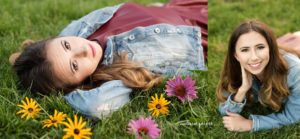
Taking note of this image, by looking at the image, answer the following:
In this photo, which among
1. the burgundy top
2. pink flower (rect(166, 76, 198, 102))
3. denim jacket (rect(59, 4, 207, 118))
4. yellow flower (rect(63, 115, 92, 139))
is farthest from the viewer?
the burgundy top

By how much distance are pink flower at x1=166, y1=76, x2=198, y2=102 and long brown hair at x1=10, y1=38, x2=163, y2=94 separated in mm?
123

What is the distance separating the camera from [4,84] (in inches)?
108

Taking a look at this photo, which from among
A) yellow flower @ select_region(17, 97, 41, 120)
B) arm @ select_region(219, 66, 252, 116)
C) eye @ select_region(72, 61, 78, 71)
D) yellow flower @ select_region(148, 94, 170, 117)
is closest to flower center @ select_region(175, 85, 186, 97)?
yellow flower @ select_region(148, 94, 170, 117)

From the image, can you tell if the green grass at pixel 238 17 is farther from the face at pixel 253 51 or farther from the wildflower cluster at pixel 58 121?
the wildflower cluster at pixel 58 121

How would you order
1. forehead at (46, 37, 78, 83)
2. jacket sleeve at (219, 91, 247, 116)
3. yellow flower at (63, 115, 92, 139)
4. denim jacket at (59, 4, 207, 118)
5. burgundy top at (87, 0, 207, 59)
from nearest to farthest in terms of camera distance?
yellow flower at (63, 115, 92, 139)
jacket sleeve at (219, 91, 247, 116)
forehead at (46, 37, 78, 83)
denim jacket at (59, 4, 207, 118)
burgundy top at (87, 0, 207, 59)

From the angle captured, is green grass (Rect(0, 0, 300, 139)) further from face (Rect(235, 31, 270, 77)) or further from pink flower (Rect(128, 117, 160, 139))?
face (Rect(235, 31, 270, 77))

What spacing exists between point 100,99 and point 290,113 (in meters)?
0.90

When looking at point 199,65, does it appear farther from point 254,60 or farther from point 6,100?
point 6,100

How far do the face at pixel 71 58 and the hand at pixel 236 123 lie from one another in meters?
0.80

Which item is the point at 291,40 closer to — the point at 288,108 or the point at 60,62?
the point at 288,108

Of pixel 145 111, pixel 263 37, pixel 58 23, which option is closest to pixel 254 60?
pixel 263 37

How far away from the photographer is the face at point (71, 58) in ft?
8.69

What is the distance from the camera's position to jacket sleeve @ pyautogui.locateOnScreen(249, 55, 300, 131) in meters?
2.33

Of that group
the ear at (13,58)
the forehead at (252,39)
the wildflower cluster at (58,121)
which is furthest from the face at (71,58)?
the forehead at (252,39)
